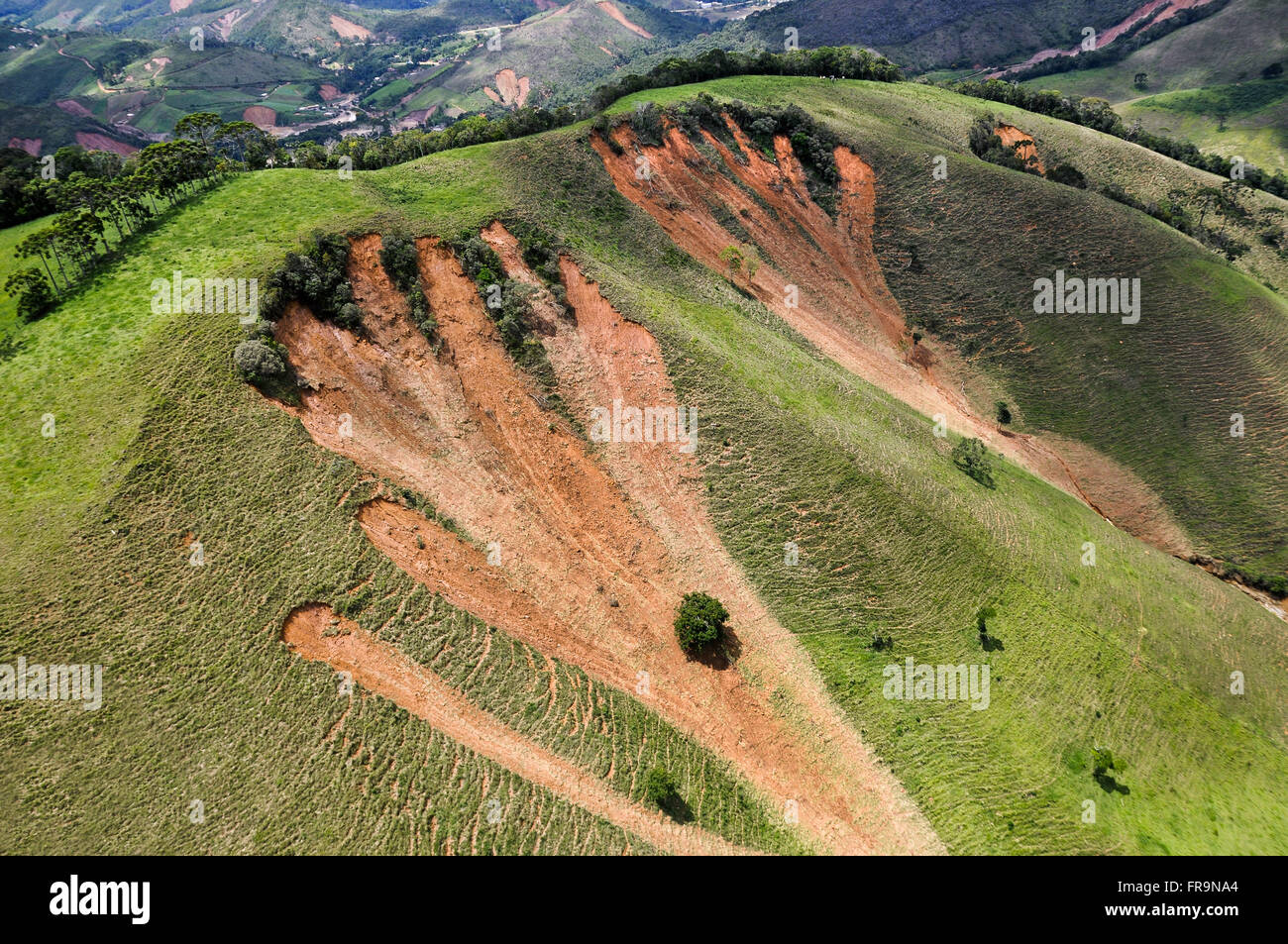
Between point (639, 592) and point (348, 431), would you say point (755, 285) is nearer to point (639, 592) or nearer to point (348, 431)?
point (639, 592)

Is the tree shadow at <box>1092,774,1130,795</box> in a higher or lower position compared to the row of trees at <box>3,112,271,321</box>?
lower

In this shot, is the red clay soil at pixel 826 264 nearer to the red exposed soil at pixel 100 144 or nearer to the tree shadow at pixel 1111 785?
the tree shadow at pixel 1111 785

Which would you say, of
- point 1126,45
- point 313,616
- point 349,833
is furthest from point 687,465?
point 1126,45

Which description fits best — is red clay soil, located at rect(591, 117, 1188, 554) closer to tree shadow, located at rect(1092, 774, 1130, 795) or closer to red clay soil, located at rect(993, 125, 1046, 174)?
red clay soil, located at rect(993, 125, 1046, 174)

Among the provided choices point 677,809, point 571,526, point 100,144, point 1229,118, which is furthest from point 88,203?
point 1229,118

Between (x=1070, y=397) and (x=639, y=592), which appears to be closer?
(x=639, y=592)

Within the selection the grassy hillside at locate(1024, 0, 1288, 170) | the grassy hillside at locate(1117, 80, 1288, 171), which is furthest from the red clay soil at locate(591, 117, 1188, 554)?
the grassy hillside at locate(1024, 0, 1288, 170)

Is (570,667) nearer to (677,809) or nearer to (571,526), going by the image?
(677,809)
